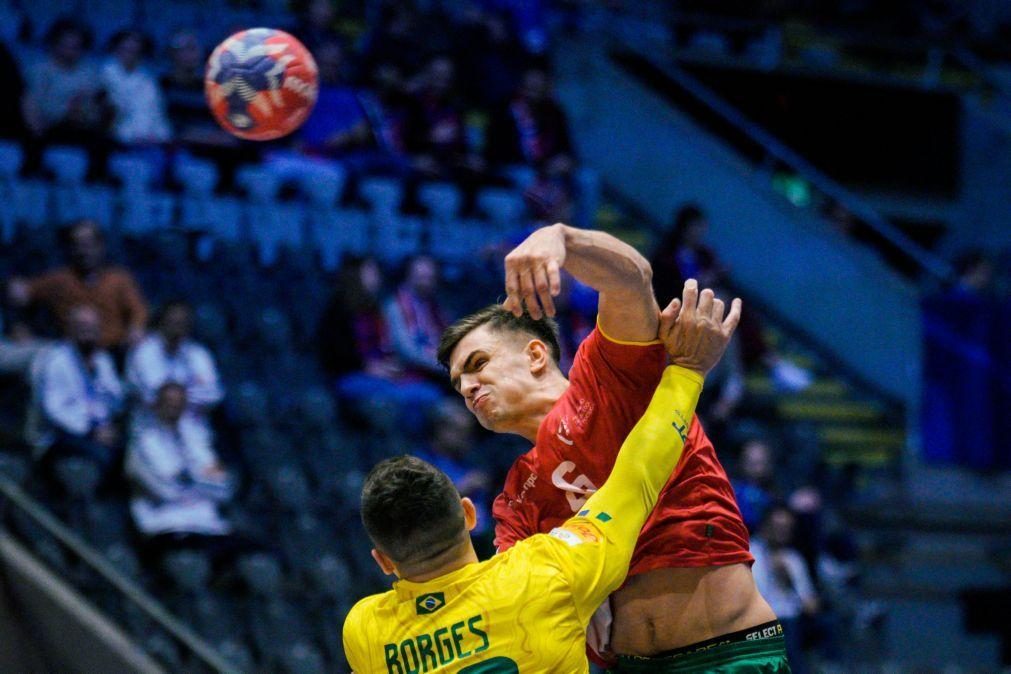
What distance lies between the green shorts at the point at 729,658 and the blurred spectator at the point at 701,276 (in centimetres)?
598

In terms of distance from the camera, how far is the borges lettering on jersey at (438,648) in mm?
3328

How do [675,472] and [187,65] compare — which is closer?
[675,472]

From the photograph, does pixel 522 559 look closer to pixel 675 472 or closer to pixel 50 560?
pixel 675 472

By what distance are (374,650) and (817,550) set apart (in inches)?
247

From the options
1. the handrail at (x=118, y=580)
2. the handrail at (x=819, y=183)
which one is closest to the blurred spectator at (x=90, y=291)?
the handrail at (x=118, y=580)

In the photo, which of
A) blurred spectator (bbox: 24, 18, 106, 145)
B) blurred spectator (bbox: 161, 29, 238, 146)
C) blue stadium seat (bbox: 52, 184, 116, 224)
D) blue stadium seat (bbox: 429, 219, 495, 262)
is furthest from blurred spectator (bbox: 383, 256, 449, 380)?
blurred spectator (bbox: 24, 18, 106, 145)

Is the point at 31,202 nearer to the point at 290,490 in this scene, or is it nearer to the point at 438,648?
the point at 290,490

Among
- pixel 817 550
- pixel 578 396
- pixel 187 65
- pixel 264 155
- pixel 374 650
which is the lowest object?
pixel 817 550

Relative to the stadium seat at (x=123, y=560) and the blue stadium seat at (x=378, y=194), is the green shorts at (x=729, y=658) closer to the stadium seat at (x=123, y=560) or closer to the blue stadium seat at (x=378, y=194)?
the stadium seat at (x=123, y=560)

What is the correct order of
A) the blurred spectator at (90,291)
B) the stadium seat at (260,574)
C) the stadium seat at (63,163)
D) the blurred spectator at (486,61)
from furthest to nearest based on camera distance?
the blurred spectator at (486,61) → the stadium seat at (63,163) → the blurred spectator at (90,291) → the stadium seat at (260,574)

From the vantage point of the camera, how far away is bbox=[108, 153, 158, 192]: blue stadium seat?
9.12m

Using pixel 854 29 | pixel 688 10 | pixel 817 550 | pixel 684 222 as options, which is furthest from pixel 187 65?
pixel 854 29

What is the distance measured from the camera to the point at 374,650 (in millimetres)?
3451

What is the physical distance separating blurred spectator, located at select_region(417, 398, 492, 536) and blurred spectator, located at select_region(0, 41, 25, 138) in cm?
313
